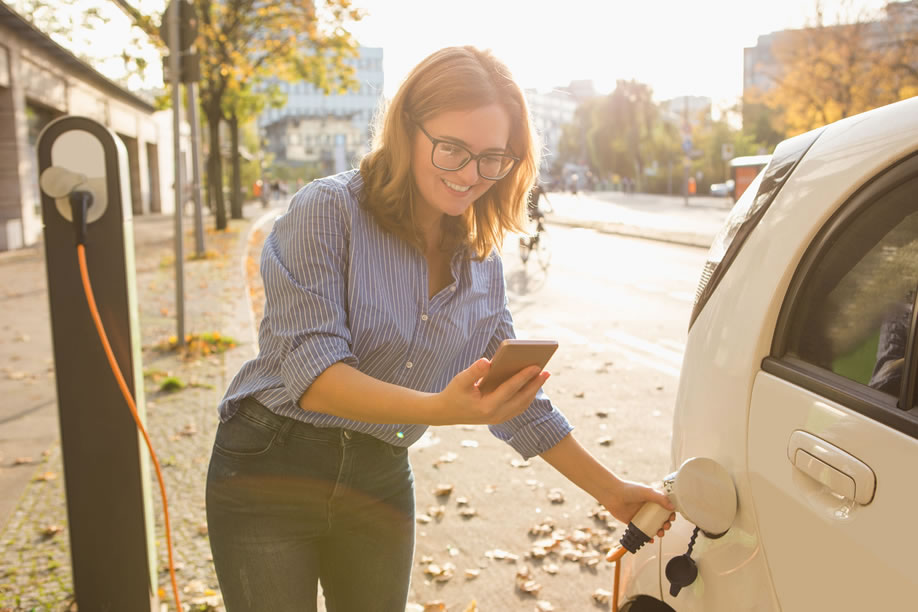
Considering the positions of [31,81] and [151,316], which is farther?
[31,81]

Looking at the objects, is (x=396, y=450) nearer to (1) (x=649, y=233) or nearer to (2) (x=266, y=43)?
(1) (x=649, y=233)

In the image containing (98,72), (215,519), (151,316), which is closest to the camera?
(215,519)

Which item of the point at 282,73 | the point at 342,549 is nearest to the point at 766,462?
the point at 342,549

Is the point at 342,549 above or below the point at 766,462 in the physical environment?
below

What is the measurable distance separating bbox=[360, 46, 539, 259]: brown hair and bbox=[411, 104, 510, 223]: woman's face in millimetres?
18

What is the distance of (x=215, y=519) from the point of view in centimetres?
203

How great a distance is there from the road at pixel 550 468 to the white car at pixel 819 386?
7.46 feet

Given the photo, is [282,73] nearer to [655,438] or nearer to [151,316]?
[151,316]

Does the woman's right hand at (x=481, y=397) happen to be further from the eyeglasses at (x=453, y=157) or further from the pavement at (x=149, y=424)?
the pavement at (x=149, y=424)

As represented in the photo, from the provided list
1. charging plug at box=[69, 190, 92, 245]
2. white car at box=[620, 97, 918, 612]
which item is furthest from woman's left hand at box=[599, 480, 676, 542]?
charging plug at box=[69, 190, 92, 245]

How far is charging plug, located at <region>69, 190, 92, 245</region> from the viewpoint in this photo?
2.62 metres

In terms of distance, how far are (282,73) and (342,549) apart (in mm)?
24661

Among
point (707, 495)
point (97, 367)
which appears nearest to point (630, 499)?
point (707, 495)

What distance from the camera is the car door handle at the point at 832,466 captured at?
51.2 inches
